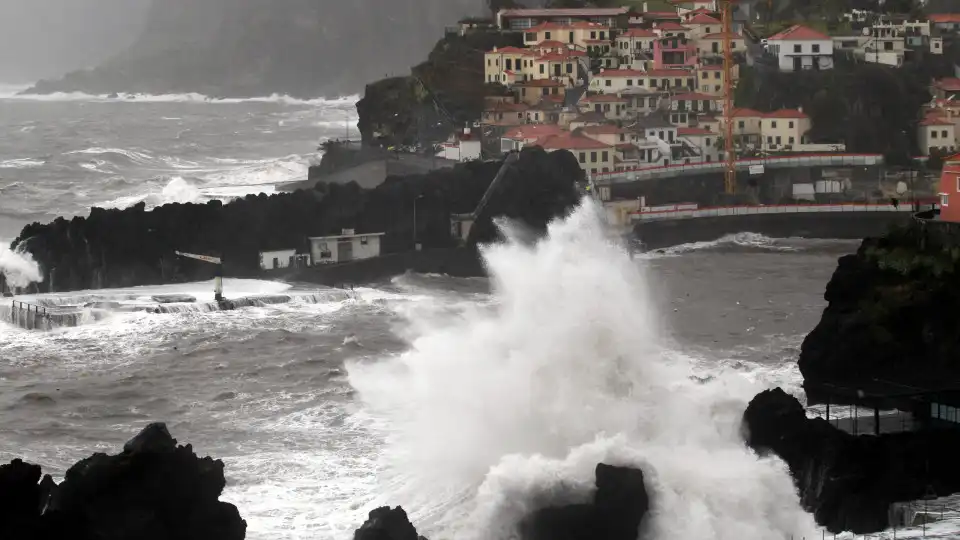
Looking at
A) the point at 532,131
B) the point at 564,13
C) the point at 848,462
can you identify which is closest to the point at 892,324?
the point at 848,462

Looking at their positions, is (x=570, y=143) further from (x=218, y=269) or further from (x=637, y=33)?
(x=218, y=269)

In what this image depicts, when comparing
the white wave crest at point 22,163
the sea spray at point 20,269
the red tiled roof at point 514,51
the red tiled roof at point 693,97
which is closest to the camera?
the sea spray at point 20,269

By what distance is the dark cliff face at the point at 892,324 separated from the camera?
28656 millimetres

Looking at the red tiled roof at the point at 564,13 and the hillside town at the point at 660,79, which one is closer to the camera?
the hillside town at the point at 660,79

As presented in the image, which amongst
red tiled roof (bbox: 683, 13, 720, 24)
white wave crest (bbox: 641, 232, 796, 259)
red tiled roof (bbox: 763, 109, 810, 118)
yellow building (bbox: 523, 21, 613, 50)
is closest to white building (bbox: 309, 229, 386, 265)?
white wave crest (bbox: 641, 232, 796, 259)

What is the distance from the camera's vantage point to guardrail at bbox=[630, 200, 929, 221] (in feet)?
172

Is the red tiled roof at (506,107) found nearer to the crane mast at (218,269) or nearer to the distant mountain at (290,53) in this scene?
the crane mast at (218,269)

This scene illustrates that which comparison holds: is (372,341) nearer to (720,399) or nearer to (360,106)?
(720,399)

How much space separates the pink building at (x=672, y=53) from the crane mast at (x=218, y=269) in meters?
28.5

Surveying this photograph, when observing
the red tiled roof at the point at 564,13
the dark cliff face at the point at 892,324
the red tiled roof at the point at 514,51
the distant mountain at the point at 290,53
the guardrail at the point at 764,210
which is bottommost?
the dark cliff face at the point at 892,324

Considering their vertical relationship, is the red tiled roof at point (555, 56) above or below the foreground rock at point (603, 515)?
above

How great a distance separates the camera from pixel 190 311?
1578 inches

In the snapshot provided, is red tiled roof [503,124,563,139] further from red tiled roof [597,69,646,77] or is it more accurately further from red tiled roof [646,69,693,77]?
red tiled roof [646,69,693,77]

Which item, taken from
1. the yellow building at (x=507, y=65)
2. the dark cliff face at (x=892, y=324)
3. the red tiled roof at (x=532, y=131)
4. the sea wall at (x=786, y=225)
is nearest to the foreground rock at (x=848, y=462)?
the dark cliff face at (x=892, y=324)
